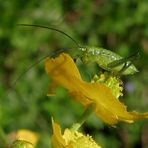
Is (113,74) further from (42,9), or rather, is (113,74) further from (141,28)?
(141,28)

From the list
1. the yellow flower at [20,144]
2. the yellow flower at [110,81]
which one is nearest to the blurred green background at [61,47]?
the yellow flower at [110,81]

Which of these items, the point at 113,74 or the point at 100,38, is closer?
the point at 113,74

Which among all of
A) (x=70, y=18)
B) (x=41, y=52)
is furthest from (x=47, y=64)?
(x=70, y=18)

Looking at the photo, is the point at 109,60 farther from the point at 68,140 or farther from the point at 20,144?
the point at 20,144

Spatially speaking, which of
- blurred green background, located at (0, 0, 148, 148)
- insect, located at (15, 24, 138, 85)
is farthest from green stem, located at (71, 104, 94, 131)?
blurred green background, located at (0, 0, 148, 148)

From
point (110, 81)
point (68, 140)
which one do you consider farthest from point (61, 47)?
point (68, 140)

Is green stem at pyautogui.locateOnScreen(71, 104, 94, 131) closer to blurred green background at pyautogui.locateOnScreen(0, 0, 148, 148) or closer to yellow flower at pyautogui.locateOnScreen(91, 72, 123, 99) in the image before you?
yellow flower at pyautogui.locateOnScreen(91, 72, 123, 99)
